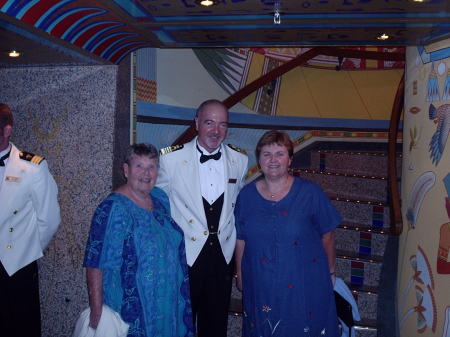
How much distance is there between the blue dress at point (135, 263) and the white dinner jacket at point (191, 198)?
33cm

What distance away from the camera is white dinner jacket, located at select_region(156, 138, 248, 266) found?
2.62m

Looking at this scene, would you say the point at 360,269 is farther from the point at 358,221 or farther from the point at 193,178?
the point at 193,178

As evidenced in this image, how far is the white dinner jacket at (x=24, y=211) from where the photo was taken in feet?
8.45

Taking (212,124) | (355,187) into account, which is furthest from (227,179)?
(355,187)

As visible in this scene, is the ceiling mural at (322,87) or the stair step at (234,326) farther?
the ceiling mural at (322,87)

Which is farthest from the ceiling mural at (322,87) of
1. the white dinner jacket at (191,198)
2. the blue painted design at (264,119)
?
the white dinner jacket at (191,198)

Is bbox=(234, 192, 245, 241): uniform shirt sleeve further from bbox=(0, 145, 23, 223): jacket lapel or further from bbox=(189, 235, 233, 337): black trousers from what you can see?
bbox=(0, 145, 23, 223): jacket lapel

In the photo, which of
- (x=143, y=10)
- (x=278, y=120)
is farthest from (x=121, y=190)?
(x=278, y=120)

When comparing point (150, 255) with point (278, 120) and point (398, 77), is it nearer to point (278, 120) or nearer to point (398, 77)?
point (278, 120)

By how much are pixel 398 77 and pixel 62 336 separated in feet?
17.8

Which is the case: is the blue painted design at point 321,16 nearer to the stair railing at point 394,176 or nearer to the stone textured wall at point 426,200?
the stone textured wall at point 426,200

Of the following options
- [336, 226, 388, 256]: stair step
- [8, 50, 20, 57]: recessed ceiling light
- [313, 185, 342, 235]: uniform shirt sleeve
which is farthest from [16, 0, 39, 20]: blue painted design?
[336, 226, 388, 256]: stair step

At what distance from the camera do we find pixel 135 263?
2152mm

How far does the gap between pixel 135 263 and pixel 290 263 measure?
0.83m
